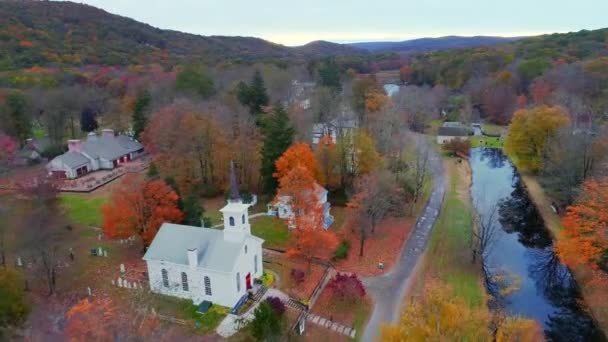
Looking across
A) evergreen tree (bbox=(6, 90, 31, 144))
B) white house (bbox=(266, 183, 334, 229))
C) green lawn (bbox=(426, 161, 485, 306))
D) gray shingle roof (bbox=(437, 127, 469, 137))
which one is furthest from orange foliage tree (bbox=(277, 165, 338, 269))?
evergreen tree (bbox=(6, 90, 31, 144))

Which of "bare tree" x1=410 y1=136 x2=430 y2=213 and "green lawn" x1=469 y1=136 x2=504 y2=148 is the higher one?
"bare tree" x1=410 y1=136 x2=430 y2=213

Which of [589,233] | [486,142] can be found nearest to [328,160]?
[589,233]

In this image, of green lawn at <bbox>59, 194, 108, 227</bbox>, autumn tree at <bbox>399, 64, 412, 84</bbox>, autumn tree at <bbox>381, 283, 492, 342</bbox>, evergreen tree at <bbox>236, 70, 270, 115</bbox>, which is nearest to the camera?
autumn tree at <bbox>381, 283, 492, 342</bbox>

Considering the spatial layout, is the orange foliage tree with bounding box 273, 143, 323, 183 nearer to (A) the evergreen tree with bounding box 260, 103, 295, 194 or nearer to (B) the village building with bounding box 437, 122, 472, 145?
(A) the evergreen tree with bounding box 260, 103, 295, 194

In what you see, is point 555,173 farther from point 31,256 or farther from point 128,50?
point 128,50

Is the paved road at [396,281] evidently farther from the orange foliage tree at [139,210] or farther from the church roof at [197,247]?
the orange foliage tree at [139,210]

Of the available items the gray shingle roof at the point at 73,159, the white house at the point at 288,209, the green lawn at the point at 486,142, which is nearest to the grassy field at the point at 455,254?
the white house at the point at 288,209
